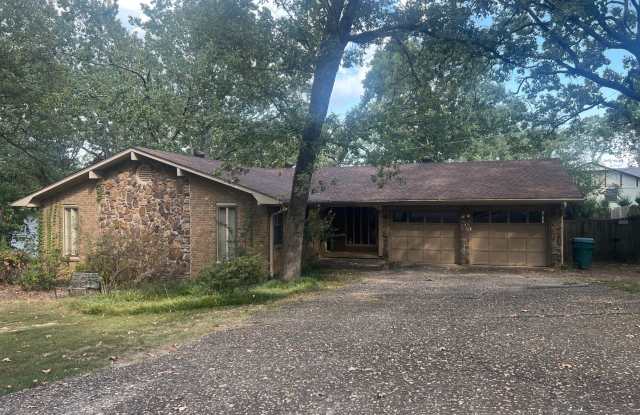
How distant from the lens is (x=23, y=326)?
8992 mm

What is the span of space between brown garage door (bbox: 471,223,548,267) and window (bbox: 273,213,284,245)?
7.01 metres

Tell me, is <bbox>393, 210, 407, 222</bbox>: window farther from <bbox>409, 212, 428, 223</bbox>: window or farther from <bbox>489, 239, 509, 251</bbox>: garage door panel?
<bbox>489, 239, 509, 251</bbox>: garage door panel

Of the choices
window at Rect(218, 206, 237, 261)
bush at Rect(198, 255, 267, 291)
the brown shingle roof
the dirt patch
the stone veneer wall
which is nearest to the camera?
bush at Rect(198, 255, 267, 291)

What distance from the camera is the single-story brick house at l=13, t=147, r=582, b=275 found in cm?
1401

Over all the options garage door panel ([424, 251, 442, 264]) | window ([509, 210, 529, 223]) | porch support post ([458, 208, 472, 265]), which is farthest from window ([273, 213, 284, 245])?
window ([509, 210, 529, 223])

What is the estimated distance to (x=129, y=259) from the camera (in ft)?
45.8

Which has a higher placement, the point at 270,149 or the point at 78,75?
the point at 78,75

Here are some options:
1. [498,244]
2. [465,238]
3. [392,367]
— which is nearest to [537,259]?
[498,244]

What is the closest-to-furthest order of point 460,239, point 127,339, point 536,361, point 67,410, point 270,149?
1. point 67,410
2. point 536,361
3. point 127,339
4. point 270,149
5. point 460,239

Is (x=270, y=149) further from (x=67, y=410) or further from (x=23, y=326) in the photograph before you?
(x=67, y=410)

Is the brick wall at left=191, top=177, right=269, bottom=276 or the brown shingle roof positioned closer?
the brick wall at left=191, top=177, right=269, bottom=276

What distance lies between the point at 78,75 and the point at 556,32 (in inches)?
939

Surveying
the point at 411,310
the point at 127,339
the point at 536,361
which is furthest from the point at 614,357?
the point at 127,339

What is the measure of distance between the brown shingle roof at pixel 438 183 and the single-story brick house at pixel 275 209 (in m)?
0.04
